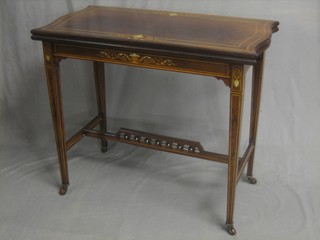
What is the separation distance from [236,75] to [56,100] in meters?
0.91

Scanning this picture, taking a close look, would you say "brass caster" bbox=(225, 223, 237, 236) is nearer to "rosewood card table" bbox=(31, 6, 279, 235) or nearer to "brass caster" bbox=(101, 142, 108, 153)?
"rosewood card table" bbox=(31, 6, 279, 235)

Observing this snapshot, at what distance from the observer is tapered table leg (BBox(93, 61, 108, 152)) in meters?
2.67

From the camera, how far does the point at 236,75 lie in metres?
1.79

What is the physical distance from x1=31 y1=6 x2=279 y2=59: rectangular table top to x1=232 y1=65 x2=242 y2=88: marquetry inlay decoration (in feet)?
0.21

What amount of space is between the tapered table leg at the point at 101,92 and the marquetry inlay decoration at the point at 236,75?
1086 millimetres

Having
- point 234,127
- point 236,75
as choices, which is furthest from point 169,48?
point 234,127

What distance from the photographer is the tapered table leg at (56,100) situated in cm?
210

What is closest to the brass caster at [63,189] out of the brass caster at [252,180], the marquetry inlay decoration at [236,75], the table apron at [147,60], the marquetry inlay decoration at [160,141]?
the marquetry inlay decoration at [160,141]

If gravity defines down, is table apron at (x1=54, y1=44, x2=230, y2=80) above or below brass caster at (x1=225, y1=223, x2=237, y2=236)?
above

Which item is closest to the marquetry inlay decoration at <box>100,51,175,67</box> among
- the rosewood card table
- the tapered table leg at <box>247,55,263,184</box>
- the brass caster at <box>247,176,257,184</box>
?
the rosewood card table

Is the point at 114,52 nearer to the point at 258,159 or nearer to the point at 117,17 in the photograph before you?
the point at 117,17

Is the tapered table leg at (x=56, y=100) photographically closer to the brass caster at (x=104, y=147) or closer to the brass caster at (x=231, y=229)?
the brass caster at (x=104, y=147)

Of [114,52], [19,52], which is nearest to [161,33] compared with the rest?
[114,52]

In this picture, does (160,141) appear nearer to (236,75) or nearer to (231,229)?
(231,229)
